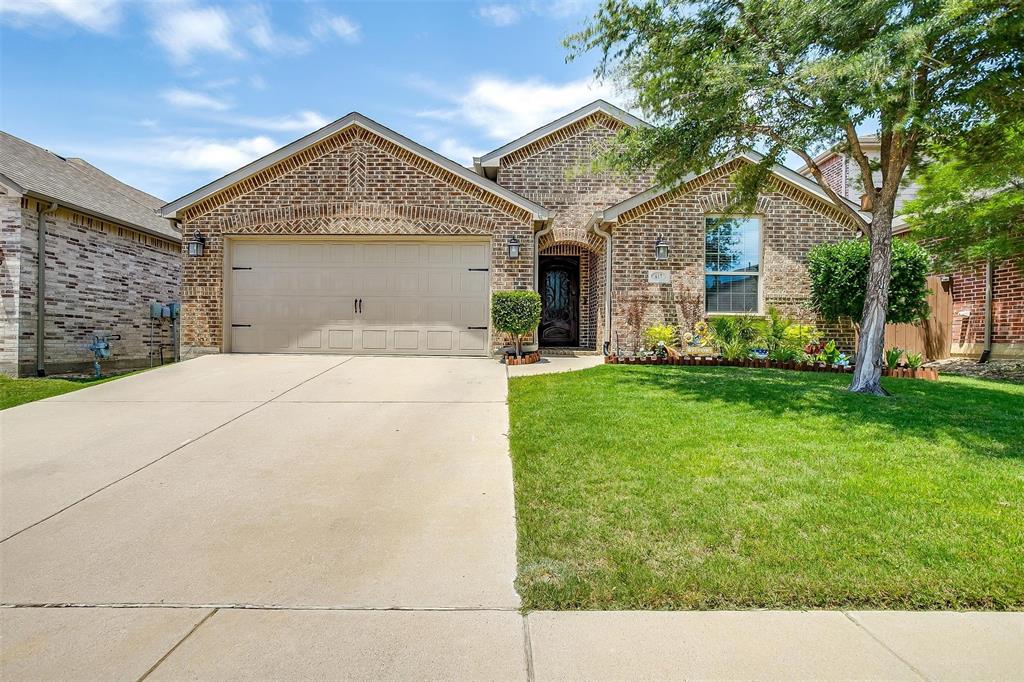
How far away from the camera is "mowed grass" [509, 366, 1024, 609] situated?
9.20 feet

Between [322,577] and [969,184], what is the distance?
11.9 metres

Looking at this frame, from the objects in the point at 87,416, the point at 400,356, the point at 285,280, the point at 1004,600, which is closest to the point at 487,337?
the point at 400,356

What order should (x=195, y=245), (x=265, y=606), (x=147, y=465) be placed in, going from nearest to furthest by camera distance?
(x=265, y=606) → (x=147, y=465) → (x=195, y=245)

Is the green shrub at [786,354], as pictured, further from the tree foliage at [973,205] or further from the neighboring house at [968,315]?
the neighboring house at [968,315]

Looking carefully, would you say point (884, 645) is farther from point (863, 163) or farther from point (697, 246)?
point (697, 246)

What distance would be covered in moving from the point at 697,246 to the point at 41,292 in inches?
531

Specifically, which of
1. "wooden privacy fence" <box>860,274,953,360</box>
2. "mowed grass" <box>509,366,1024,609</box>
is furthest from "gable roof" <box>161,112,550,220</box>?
"wooden privacy fence" <box>860,274,953,360</box>

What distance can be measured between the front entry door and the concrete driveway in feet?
24.1

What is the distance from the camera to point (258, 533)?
11.6 feet

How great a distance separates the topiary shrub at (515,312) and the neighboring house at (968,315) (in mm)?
6703

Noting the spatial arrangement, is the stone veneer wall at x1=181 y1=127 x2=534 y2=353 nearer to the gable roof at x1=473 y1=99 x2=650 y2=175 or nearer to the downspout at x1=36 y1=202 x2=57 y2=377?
the downspout at x1=36 y1=202 x2=57 y2=377

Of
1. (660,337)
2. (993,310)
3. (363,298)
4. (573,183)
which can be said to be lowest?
(660,337)

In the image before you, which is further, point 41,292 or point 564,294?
point 564,294

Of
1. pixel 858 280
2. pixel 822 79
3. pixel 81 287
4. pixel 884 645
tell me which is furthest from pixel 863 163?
pixel 81 287
